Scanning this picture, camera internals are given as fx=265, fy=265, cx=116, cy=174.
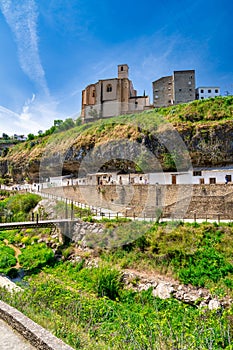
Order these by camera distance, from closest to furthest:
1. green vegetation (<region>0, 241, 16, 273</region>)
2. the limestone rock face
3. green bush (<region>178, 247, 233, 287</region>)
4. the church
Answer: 1. the limestone rock face
2. green bush (<region>178, 247, 233, 287</region>)
3. green vegetation (<region>0, 241, 16, 273</region>)
4. the church

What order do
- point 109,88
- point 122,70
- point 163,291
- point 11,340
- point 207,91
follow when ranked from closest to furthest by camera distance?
point 11,340 < point 163,291 < point 109,88 < point 122,70 < point 207,91

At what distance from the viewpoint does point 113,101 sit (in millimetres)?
40125

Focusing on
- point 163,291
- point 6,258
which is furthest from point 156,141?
point 163,291

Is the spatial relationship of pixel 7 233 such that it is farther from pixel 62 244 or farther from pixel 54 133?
pixel 54 133

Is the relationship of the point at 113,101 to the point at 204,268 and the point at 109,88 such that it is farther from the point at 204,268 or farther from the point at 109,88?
the point at 204,268

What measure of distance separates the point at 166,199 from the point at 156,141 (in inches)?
418

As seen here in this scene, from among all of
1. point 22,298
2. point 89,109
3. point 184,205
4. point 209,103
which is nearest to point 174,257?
point 184,205

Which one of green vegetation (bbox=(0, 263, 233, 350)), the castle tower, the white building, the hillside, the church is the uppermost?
the castle tower

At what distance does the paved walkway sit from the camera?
199 inches

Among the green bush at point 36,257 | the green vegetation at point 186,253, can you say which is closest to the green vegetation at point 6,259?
the green bush at point 36,257

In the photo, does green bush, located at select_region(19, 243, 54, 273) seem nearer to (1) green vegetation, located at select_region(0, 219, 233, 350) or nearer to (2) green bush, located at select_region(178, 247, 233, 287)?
(1) green vegetation, located at select_region(0, 219, 233, 350)

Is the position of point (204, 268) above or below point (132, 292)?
above

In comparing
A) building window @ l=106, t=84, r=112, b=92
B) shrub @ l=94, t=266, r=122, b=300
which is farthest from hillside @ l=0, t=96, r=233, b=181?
shrub @ l=94, t=266, r=122, b=300

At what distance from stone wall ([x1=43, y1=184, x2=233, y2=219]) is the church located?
1933 cm
